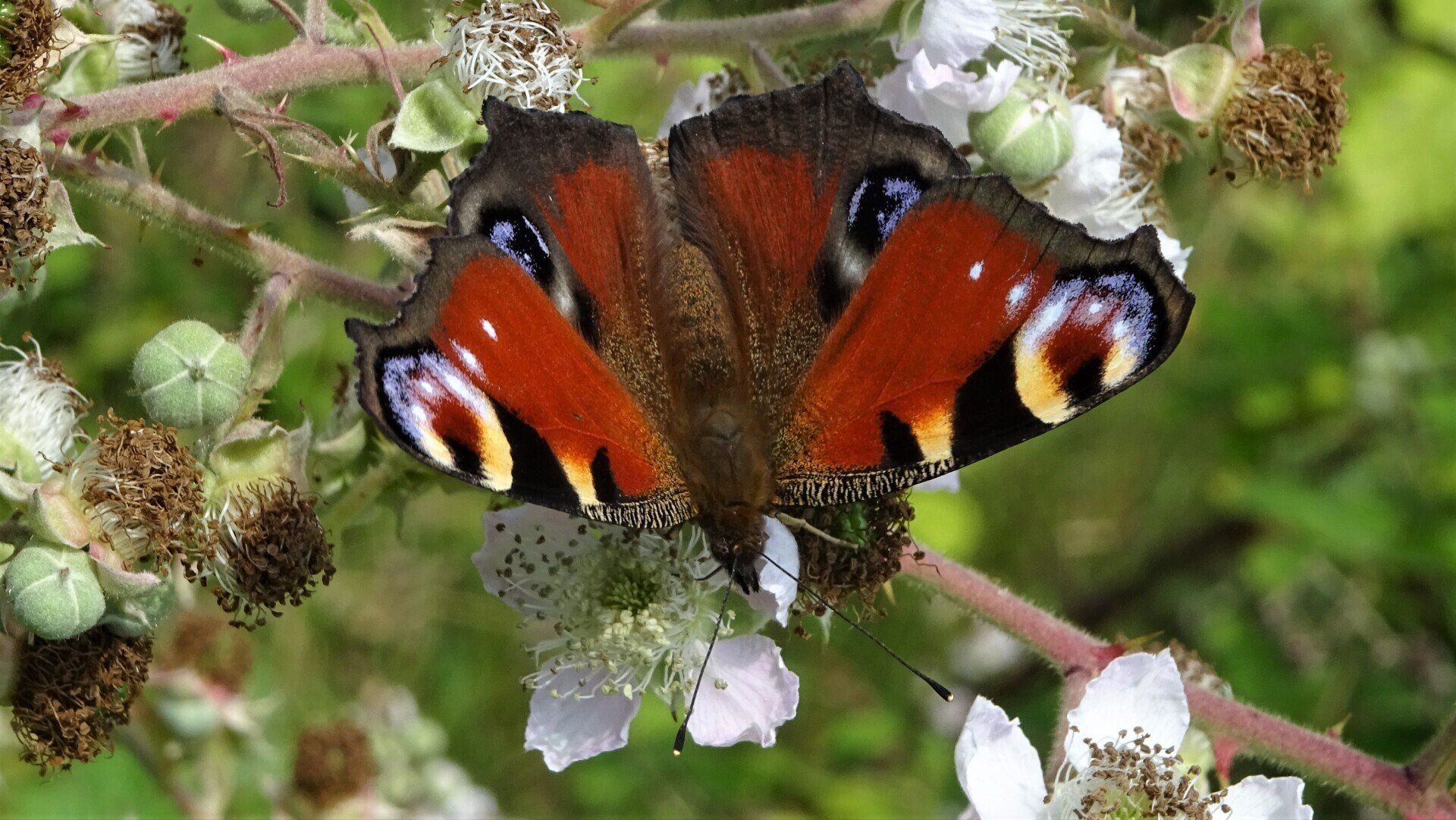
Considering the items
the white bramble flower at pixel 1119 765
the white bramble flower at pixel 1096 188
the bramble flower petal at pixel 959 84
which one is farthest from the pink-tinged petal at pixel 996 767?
the bramble flower petal at pixel 959 84

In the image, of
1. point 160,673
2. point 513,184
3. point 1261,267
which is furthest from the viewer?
point 1261,267

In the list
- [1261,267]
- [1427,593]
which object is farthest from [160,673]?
[1261,267]

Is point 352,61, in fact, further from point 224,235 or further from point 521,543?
point 521,543

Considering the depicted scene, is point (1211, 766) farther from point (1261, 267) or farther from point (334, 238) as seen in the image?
point (1261, 267)

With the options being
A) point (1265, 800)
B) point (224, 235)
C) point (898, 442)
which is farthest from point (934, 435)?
point (224, 235)

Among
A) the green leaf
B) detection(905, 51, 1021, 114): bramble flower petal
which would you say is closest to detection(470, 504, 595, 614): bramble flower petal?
the green leaf
